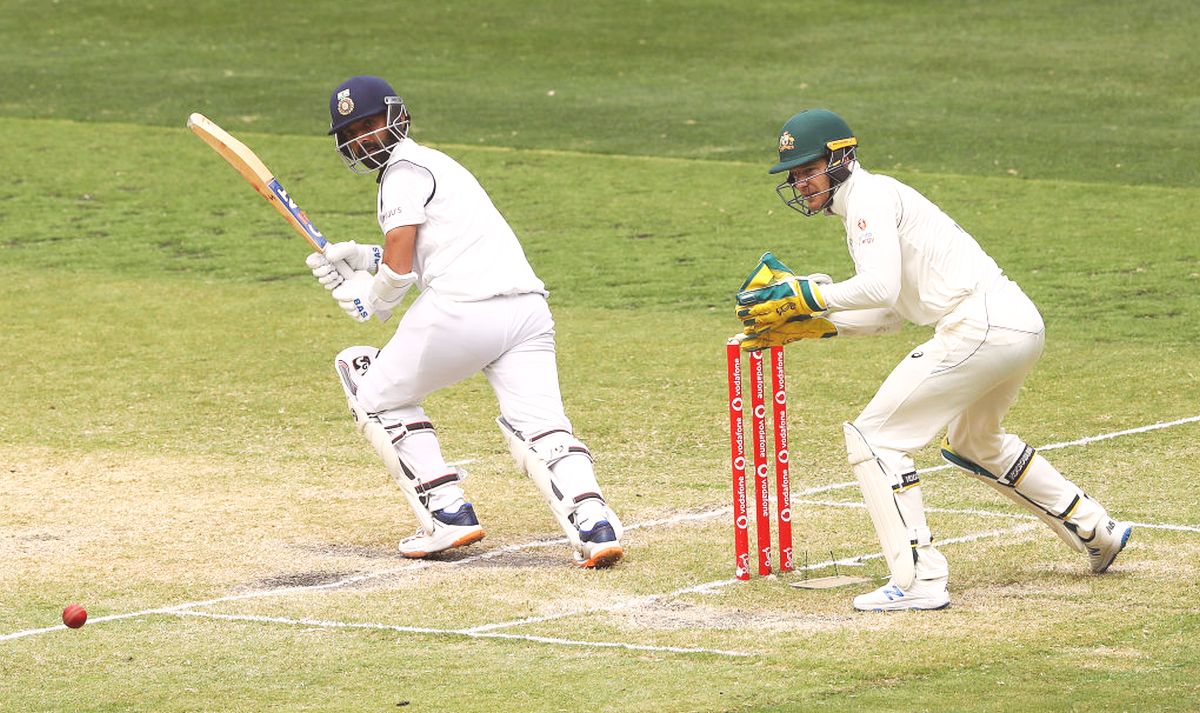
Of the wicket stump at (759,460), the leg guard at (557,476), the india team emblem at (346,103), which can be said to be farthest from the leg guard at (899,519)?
the india team emblem at (346,103)

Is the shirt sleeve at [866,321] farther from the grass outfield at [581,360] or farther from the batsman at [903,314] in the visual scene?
the grass outfield at [581,360]

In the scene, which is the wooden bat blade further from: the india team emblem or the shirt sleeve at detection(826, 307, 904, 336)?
the shirt sleeve at detection(826, 307, 904, 336)

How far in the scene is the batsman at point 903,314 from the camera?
7125 millimetres

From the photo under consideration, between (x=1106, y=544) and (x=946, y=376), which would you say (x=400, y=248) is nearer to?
(x=946, y=376)

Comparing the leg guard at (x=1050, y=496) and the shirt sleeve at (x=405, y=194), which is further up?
the shirt sleeve at (x=405, y=194)

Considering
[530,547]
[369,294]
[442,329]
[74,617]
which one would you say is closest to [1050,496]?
[530,547]

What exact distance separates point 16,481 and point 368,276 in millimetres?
2652

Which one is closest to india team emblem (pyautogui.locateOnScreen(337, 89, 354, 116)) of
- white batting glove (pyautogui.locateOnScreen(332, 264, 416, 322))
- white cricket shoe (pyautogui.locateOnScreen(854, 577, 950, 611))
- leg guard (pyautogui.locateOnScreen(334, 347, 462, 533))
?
white batting glove (pyautogui.locateOnScreen(332, 264, 416, 322))

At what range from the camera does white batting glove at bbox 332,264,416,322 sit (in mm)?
8180

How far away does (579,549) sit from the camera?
7.99 meters

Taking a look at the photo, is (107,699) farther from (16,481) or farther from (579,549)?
(16,481)

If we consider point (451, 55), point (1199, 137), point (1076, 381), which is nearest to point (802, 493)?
point (1076, 381)

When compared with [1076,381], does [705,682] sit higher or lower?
higher

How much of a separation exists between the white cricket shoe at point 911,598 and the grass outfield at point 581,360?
0.12 metres
